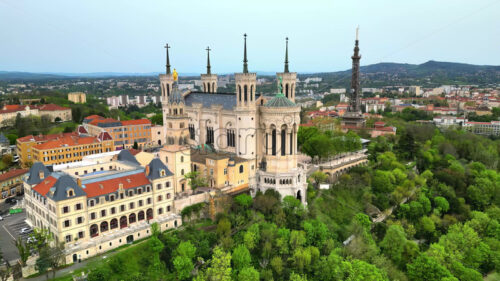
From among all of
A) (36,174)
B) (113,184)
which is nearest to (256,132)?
(113,184)

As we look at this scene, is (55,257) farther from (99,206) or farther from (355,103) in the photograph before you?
(355,103)

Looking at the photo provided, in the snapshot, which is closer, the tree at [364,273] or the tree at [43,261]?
the tree at [43,261]

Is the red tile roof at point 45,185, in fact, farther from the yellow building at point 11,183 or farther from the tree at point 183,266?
the tree at point 183,266

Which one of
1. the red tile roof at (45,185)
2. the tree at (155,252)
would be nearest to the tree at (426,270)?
the tree at (155,252)

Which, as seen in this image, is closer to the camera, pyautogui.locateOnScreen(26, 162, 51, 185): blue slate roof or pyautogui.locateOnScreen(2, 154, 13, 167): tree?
pyautogui.locateOnScreen(26, 162, 51, 185): blue slate roof

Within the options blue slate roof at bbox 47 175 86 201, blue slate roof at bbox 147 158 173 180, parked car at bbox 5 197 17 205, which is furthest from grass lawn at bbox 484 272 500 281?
parked car at bbox 5 197 17 205

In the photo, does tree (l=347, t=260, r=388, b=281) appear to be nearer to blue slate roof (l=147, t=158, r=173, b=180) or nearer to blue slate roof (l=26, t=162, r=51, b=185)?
blue slate roof (l=147, t=158, r=173, b=180)

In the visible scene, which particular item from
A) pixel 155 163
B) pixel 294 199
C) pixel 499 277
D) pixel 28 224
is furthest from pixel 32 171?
pixel 499 277

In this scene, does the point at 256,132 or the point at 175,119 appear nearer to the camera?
the point at 175,119
